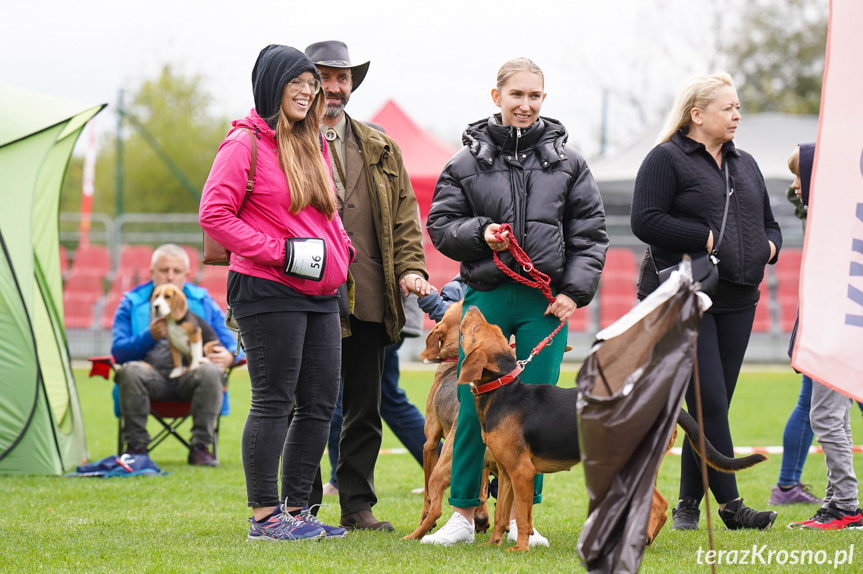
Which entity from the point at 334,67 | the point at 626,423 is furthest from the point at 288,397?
the point at 626,423

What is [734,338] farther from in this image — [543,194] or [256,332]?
[256,332]

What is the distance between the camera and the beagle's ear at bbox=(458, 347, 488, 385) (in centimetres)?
418

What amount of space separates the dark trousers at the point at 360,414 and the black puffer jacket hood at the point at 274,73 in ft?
3.96

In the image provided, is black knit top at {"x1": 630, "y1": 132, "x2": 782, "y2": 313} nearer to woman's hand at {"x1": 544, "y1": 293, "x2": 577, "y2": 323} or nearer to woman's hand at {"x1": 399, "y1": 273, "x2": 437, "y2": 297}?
woman's hand at {"x1": 544, "y1": 293, "x2": 577, "y2": 323}

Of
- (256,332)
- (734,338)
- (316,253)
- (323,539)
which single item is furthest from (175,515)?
(734,338)

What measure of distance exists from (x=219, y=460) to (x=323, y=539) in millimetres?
3794

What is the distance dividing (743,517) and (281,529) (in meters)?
2.27

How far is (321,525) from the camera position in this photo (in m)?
4.45

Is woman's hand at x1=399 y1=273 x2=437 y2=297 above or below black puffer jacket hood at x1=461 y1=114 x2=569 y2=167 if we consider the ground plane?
below

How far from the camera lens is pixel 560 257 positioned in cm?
441

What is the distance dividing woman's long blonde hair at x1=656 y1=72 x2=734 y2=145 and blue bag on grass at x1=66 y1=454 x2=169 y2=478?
14.3 ft

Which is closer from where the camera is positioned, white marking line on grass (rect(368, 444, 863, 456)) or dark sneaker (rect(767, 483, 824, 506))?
dark sneaker (rect(767, 483, 824, 506))

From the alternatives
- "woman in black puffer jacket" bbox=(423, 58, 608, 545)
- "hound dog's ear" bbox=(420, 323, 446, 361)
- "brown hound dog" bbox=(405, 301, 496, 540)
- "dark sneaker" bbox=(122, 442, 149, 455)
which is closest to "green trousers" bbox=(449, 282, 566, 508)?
"woman in black puffer jacket" bbox=(423, 58, 608, 545)

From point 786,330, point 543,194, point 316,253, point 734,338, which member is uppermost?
point 543,194
